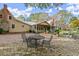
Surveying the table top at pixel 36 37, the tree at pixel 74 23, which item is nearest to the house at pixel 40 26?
the table top at pixel 36 37

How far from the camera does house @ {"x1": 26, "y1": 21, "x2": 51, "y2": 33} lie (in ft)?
5.92

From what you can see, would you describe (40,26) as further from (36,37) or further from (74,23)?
(74,23)

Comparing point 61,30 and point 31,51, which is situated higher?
point 61,30

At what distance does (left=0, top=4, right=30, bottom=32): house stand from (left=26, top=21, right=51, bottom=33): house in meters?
0.04

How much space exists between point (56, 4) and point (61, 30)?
23cm

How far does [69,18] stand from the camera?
1822 mm

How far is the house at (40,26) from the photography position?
180 cm

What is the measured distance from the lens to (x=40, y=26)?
5.93ft

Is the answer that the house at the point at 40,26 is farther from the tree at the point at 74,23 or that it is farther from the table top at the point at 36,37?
the tree at the point at 74,23

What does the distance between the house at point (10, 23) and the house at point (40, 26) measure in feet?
0.15

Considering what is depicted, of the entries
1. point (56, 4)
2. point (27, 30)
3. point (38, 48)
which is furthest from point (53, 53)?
point (56, 4)

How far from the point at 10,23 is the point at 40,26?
0.89ft

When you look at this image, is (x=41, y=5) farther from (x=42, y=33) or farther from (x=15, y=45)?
(x=15, y=45)

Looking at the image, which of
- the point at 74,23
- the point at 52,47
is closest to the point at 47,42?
the point at 52,47
